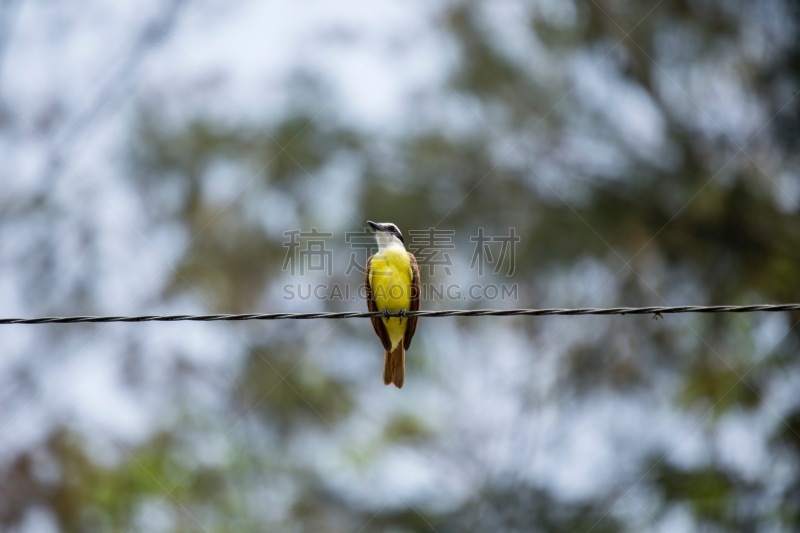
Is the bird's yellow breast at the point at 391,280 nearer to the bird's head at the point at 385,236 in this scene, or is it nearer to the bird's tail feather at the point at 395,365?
the bird's head at the point at 385,236

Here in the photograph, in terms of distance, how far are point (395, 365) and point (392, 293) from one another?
2.06ft

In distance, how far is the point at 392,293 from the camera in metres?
7.46

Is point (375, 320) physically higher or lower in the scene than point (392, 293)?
lower

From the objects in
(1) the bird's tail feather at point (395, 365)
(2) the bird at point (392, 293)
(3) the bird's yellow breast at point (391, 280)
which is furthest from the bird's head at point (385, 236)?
(1) the bird's tail feather at point (395, 365)

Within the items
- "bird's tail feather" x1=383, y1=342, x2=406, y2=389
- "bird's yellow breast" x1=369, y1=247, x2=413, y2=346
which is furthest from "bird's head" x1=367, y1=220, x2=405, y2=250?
"bird's tail feather" x1=383, y1=342, x2=406, y2=389

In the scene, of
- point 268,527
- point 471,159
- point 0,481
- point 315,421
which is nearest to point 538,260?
point 471,159

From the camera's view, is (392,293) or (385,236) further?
(385,236)

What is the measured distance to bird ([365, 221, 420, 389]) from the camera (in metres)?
7.47

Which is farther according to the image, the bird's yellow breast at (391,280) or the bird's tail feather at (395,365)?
the bird's tail feather at (395,365)

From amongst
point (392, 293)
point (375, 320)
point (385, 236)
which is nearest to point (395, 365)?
point (375, 320)

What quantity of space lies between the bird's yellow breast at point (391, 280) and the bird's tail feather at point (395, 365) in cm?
36

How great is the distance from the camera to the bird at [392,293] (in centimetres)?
747

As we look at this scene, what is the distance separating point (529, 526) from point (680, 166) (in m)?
4.67

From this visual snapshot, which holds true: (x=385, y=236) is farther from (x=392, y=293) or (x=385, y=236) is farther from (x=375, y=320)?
(x=375, y=320)
